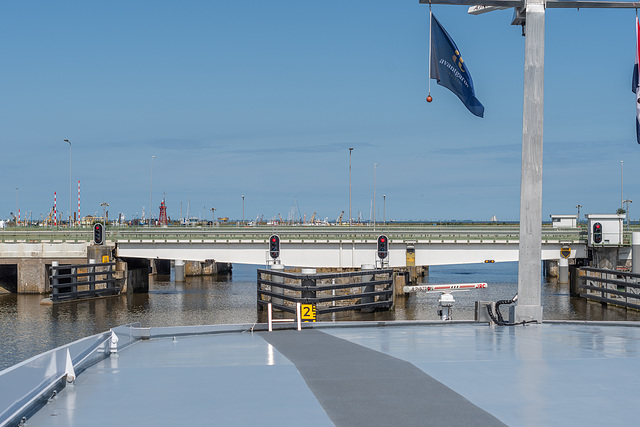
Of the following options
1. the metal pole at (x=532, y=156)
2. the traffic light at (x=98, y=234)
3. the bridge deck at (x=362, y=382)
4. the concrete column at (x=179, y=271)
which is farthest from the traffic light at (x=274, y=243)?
the bridge deck at (x=362, y=382)

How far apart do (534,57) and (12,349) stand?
60.7 feet

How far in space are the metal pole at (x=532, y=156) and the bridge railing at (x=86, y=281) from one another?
29.4 meters

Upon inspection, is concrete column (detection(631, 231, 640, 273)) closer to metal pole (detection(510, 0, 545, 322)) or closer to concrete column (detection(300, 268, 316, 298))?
concrete column (detection(300, 268, 316, 298))

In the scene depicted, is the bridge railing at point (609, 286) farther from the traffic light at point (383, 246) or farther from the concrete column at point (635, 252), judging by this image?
the traffic light at point (383, 246)

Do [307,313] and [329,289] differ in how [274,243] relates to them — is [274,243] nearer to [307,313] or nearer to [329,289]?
[329,289]

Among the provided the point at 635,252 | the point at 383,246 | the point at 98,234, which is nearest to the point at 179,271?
the point at 98,234

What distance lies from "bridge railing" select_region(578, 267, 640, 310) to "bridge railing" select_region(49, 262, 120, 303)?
2647cm

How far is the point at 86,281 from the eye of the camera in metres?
43.3

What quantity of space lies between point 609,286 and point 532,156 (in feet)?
89.5

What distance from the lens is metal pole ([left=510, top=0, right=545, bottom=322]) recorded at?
1587 centimetres

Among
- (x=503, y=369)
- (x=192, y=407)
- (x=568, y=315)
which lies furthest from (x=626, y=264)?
(x=192, y=407)

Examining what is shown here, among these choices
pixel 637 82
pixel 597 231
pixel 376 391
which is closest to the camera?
pixel 376 391

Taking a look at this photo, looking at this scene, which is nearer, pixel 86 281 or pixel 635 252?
pixel 635 252

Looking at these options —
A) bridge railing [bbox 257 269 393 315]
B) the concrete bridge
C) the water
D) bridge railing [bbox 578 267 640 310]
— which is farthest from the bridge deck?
the concrete bridge
